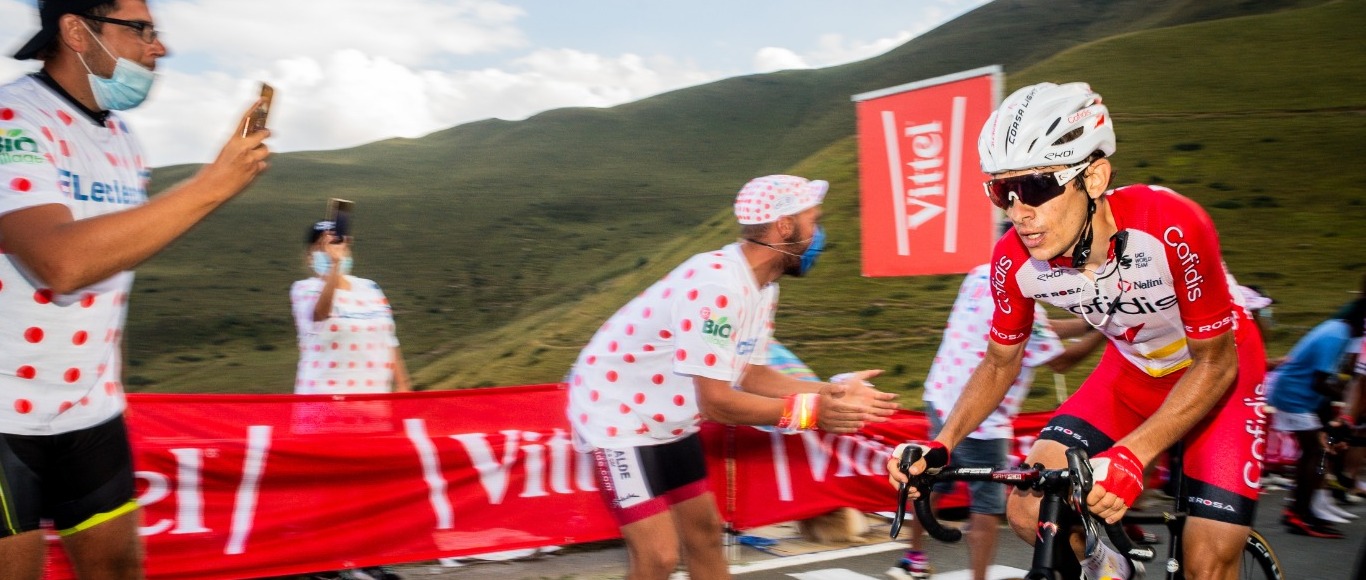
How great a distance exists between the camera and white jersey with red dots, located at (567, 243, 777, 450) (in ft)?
12.4

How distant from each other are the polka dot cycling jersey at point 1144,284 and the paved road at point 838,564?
327cm

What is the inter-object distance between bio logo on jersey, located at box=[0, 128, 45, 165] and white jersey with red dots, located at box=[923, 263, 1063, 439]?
14.5ft

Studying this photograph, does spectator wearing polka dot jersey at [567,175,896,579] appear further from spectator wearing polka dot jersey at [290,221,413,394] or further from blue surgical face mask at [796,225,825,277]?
spectator wearing polka dot jersey at [290,221,413,394]

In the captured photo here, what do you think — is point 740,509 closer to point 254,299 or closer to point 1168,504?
point 1168,504

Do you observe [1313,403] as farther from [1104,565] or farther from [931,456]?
[931,456]

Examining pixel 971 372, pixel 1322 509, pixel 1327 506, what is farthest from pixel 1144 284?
pixel 1327 506

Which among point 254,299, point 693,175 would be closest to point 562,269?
point 254,299

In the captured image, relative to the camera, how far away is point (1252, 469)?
3504 millimetres

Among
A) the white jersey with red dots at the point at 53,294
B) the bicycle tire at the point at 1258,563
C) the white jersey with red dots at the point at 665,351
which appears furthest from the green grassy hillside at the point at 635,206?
the white jersey with red dots at the point at 53,294

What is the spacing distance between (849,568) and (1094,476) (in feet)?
14.0

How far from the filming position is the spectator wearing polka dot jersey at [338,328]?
20.2ft

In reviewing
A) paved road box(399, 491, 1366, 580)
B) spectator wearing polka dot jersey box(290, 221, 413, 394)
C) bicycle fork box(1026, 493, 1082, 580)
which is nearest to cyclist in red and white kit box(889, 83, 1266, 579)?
bicycle fork box(1026, 493, 1082, 580)

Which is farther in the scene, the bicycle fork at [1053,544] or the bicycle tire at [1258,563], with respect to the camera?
the bicycle tire at [1258,563]

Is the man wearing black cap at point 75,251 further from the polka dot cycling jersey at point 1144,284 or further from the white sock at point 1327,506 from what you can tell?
the white sock at point 1327,506
